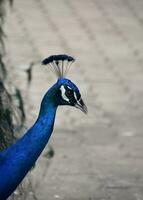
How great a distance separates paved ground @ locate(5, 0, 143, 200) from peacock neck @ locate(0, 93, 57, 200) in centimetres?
137

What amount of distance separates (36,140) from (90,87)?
329 centimetres

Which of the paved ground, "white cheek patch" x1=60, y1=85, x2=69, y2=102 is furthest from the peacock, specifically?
the paved ground

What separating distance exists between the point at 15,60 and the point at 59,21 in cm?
133

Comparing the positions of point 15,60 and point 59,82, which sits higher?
point 59,82

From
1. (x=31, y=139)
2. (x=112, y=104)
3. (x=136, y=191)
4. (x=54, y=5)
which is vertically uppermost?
(x=31, y=139)

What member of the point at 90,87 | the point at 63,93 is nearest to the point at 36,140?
the point at 63,93

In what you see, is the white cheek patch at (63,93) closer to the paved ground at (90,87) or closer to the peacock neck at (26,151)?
the peacock neck at (26,151)

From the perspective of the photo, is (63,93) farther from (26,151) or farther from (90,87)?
(90,87)

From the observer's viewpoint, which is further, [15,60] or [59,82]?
[15,60]

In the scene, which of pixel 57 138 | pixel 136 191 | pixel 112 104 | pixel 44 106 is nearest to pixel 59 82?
pixel 44 106

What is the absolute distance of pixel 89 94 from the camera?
702 cm

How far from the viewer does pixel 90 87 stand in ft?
23.5

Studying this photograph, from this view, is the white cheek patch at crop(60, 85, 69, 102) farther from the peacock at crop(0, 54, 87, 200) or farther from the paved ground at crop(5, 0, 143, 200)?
the paved ground at crop(5, 0, 143, 200)

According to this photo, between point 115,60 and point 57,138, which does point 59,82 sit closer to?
point 57,138
